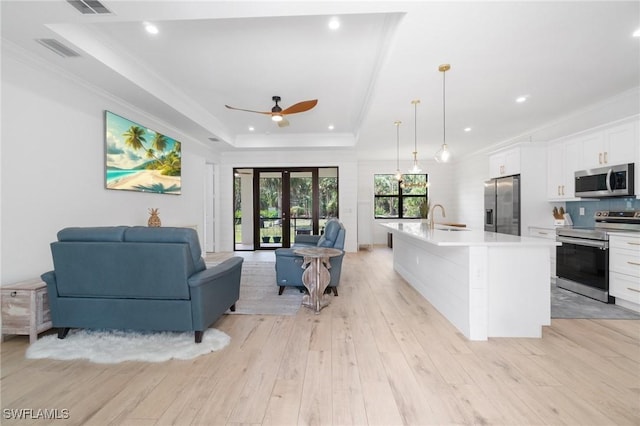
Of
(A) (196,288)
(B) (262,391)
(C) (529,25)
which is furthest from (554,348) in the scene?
(A) (196,288)

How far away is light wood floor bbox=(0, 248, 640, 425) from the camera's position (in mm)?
1601

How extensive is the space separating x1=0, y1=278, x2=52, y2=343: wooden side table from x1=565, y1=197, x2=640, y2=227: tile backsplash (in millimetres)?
6574

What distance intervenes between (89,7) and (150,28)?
681 mm

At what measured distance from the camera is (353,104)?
475cm

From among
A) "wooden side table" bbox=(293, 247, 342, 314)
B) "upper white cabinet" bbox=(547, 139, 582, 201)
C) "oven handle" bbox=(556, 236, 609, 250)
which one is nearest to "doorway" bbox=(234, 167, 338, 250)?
"wooden side table" bbox=(293, 247, 342, 314)

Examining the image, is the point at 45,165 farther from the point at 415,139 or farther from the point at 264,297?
the point at 415,139

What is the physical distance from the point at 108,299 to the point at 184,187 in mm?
3543

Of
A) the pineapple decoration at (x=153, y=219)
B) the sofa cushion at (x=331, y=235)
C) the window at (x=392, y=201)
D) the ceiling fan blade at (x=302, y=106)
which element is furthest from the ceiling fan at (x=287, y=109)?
the window at (x=392, y=201)

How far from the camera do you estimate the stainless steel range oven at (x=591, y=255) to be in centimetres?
345

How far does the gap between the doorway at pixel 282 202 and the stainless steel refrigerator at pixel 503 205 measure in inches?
143

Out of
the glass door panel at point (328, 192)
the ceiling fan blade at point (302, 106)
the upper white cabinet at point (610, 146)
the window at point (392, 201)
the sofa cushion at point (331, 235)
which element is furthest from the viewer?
the window at point (392, 201)

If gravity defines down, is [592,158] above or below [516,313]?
above

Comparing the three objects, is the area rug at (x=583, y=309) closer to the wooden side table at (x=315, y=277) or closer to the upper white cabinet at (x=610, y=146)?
the upper white cabinet at (x=610, y=146)

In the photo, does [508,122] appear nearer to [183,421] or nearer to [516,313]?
[516,313]
